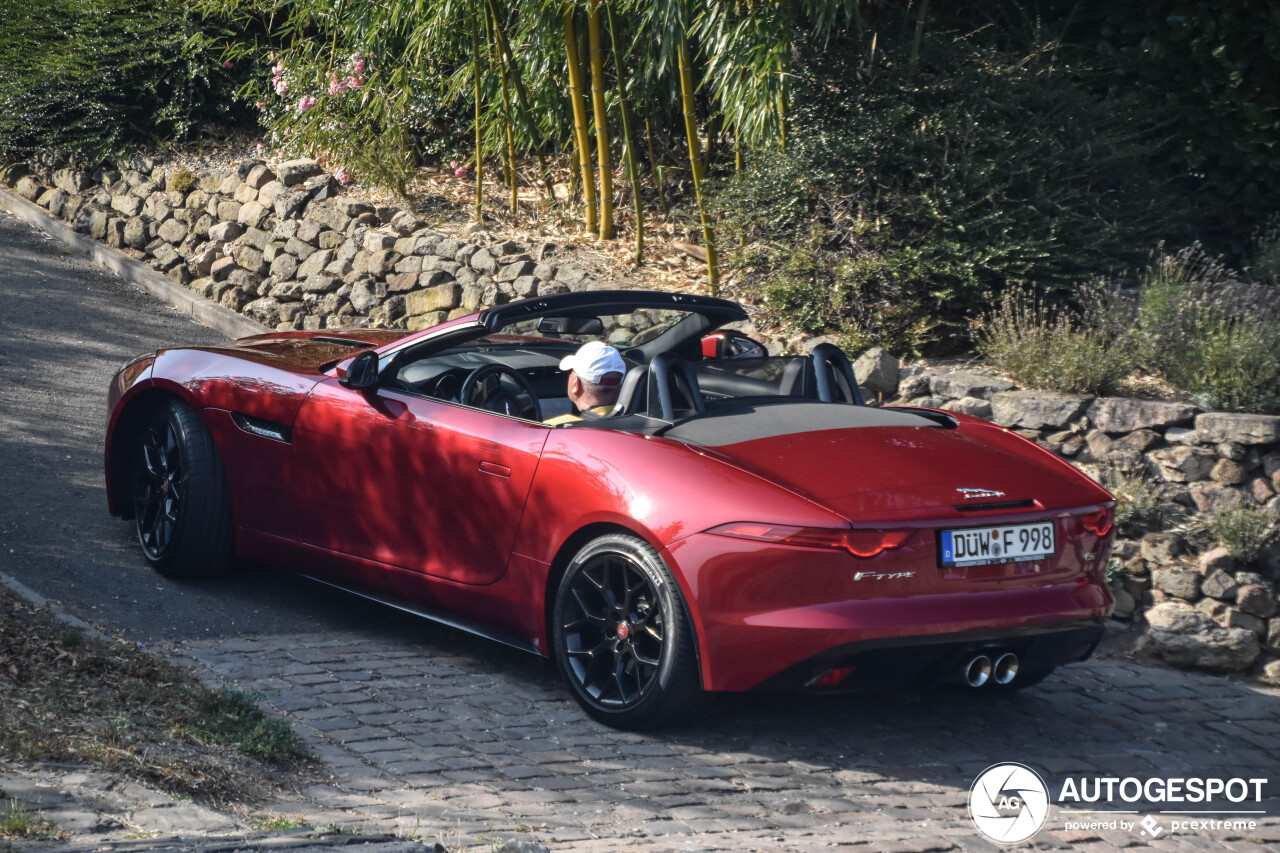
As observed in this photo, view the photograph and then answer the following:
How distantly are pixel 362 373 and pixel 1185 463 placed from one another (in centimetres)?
408

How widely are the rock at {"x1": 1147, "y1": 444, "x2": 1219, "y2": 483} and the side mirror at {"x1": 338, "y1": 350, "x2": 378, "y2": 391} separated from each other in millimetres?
3961

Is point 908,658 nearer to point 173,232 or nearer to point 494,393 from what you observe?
point 494,393

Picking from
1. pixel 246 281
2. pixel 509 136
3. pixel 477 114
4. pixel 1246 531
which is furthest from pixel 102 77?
pixel 1246 531

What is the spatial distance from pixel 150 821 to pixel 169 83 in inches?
496

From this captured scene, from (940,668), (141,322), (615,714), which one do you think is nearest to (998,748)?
(940,668)

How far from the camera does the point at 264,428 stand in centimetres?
→ 557

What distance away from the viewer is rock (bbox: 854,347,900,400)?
7.50m

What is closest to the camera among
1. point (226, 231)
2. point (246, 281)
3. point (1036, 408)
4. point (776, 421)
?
point (776, 421)

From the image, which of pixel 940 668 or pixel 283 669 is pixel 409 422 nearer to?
pixel 283 669

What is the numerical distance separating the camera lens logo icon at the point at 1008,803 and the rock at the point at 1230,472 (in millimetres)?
2696

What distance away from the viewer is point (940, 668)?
4094 millimetres

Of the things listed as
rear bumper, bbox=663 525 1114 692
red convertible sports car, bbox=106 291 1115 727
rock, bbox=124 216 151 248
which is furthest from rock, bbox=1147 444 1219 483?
rock, bbox=124 216 151 248

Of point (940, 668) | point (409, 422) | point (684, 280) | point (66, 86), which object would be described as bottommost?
point (940, 668)
